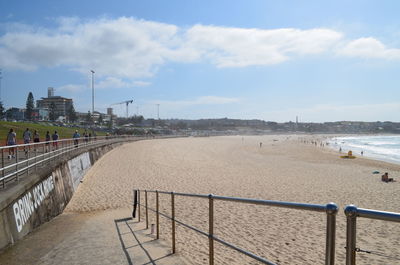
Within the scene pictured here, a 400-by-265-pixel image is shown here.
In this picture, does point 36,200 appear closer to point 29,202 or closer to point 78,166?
point 29,202

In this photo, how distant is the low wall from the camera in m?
5.60

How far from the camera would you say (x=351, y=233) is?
164 centimetres

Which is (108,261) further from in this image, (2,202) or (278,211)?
(278,211)

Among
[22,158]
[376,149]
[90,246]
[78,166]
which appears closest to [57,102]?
[376,149]

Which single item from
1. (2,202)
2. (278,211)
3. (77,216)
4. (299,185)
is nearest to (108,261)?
(2,202)

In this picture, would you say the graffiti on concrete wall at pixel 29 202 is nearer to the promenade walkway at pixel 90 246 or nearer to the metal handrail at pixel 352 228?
the promenade walkway at pixel 90 246

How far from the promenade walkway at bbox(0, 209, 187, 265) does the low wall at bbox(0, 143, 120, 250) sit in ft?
0.80

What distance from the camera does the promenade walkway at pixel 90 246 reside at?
188 inches

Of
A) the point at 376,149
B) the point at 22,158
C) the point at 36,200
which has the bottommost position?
the point at 376,149

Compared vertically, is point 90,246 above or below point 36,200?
below

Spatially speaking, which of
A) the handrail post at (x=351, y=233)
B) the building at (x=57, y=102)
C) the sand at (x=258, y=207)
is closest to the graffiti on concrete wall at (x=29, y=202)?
the sand at (x=258, y=207)

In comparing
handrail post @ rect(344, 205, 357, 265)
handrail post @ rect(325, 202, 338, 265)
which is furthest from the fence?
handrail post @ rect(344, 205, 357, 265)

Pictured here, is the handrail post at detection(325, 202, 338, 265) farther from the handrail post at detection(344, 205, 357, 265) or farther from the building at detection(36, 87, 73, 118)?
the building at detection(36, 87, 73, 118)

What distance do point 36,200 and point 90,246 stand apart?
300 cm
